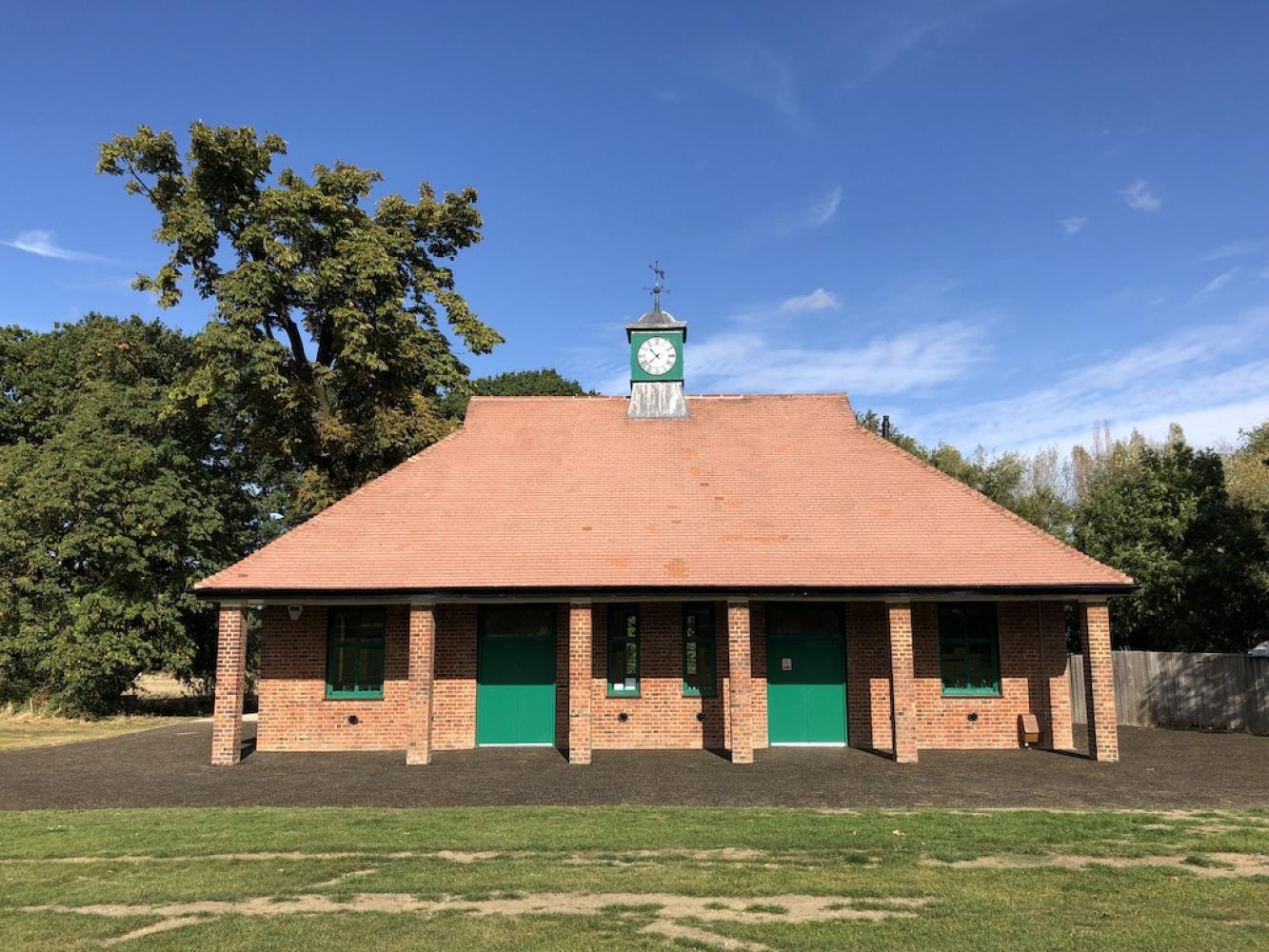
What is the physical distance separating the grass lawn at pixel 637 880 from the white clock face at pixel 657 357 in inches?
461

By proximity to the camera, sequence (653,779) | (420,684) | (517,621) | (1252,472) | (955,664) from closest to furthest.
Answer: (653,779) < (420,684) < (955,664) < (517,621) < (1252,472)

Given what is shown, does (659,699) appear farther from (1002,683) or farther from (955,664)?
(1002,683)

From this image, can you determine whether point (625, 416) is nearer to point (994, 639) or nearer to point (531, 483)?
point (531, 483)

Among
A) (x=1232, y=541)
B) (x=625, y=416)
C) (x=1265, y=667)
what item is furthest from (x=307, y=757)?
(x=1232, y=541)

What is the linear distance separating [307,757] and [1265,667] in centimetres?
1854

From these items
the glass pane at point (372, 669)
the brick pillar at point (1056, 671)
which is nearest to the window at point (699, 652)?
the glass pane at point (372, 669)

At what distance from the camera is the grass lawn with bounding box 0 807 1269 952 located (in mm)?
5404

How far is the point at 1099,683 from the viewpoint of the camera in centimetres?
1341

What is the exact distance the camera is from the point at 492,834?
823 centimetres

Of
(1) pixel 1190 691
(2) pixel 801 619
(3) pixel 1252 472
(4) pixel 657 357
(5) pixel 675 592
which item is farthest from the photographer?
(3) pixel 1252 472

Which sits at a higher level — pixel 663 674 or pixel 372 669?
pixel 372 669

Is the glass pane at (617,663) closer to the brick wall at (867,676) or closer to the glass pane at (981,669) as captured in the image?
the brick wall at (867,676)

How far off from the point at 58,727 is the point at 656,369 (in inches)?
667

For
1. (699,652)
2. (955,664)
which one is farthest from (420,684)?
(955,664)
